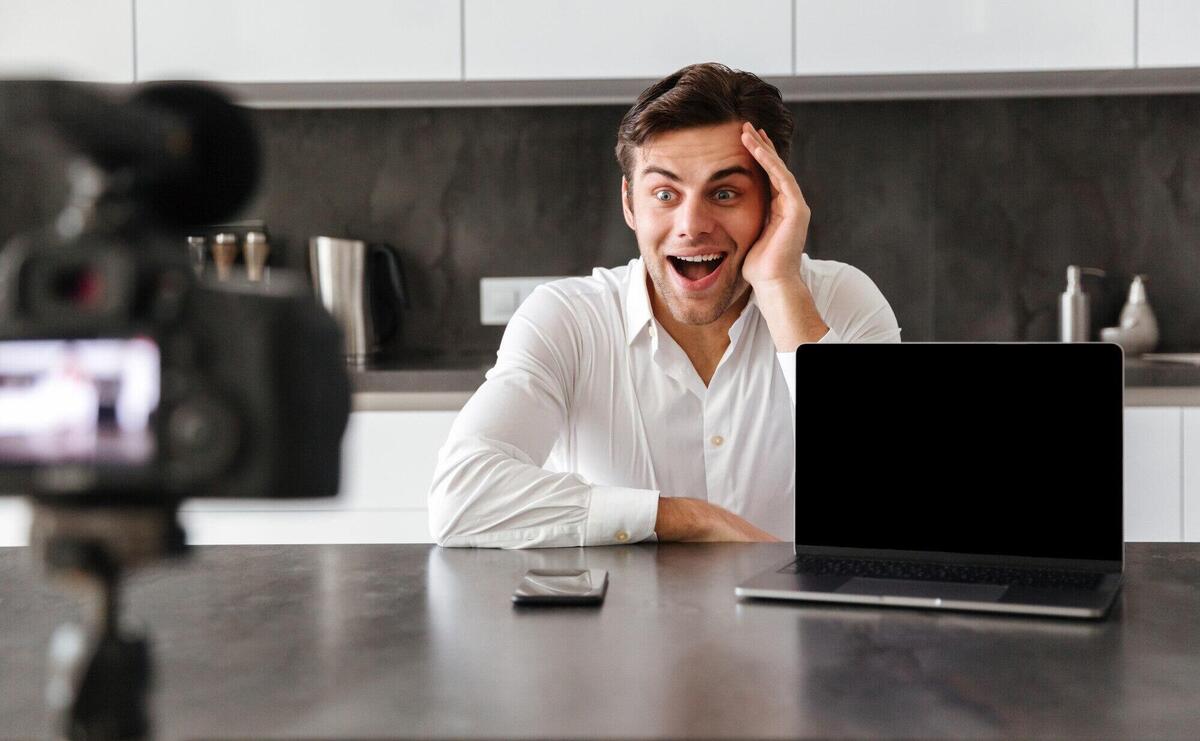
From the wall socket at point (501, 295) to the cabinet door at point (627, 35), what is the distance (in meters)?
0.61

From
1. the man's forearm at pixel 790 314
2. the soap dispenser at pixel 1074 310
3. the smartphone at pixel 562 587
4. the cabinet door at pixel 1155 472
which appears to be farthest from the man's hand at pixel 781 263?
the soap dispenser at pixel 1074 310

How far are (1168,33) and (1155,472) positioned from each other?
994 millimetres

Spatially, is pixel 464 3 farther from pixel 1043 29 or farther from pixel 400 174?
pixel 1043 29

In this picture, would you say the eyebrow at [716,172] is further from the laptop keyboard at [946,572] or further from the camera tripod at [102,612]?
the camera tripod at [102,612]

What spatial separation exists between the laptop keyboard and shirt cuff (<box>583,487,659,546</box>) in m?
0.22

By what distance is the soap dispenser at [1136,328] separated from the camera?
2.76m

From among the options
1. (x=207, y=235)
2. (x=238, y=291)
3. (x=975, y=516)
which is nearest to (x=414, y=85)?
(x=207, y=235)

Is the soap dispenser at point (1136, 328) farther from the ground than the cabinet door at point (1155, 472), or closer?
farther from the ground

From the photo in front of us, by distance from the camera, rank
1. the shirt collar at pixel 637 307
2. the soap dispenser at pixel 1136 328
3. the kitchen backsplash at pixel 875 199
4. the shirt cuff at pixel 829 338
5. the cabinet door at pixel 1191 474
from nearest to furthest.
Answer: the shirt cuff at pixel 829 338 → the shirt collar at pixel 637 307 → the cabinet door at pixel 1191 474 → the soap dispenser at pixel 1136 328 → the kitchen backsplash at pixel 875 199

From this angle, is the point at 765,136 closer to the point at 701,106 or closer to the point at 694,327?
the point at 701,106

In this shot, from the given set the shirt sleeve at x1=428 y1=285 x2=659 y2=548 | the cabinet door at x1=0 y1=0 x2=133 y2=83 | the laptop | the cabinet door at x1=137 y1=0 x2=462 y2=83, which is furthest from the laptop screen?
the cabinet door at x1=0 y1=0 x2=133 y2=83

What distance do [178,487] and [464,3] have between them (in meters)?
2.29

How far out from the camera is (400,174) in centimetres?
303

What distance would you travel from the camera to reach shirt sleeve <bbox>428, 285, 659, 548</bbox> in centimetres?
128
